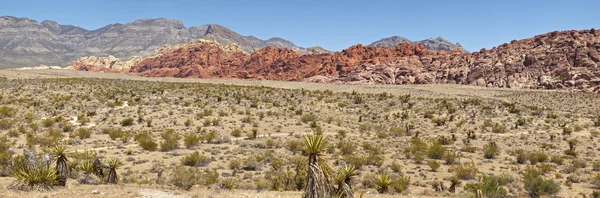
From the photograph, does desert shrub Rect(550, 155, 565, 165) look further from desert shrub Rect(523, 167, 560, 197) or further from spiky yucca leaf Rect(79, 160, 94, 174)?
spiky yucca leaf Rect(79, 160, 94, 174)

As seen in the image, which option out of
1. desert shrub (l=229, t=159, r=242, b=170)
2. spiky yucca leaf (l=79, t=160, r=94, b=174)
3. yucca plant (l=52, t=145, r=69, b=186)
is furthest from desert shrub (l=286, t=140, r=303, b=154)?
yucca plant (l=52, t=145, r=69, b=186)

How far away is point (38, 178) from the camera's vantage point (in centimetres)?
1105

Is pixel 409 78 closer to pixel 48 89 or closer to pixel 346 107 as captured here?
pixel 346 107

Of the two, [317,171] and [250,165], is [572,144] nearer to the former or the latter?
[250,165]

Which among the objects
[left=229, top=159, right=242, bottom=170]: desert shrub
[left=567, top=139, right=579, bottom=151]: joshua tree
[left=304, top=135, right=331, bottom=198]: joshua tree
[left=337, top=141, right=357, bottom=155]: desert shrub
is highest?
[left=304, top=135, right=331, bottom=198]: joshua tree

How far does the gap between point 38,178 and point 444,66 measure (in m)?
89.5

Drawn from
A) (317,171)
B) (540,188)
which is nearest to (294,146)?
(317,171)

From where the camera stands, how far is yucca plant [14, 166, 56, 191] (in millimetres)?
11039

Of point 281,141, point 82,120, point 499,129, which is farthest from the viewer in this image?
point 499,129

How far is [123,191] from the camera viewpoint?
37.7 ft

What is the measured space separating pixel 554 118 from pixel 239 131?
2855 cm

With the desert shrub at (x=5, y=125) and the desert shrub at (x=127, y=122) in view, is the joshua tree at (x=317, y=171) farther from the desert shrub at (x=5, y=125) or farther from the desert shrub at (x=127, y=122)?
the desert shrub at (x=5, y=125)

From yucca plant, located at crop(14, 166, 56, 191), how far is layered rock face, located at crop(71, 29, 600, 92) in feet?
248

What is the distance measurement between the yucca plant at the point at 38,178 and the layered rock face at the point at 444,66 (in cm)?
7565
